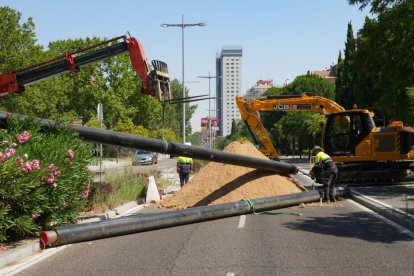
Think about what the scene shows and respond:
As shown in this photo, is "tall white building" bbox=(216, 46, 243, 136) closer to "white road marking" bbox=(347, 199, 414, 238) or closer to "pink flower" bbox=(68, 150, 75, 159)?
"white road marking" bbox=(347, 199, 414, 238)

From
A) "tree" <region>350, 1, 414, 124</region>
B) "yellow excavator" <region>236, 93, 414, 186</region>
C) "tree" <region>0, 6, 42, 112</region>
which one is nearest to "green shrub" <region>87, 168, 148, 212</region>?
"yellow excavator" <region>236, 93, 414, 186</region>

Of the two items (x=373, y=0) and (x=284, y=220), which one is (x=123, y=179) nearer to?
(x=284, y=220)

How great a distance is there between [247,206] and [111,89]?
5704 cm

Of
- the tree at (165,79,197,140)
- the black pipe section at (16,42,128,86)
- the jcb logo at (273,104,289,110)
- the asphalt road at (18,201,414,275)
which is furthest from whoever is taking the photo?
the tree at (165,79,197,140)

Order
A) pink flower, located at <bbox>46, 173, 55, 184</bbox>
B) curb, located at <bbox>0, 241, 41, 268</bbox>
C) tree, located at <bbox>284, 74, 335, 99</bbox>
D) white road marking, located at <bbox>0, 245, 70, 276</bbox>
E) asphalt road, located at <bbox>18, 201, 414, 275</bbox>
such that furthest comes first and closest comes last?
tree, located at <bbox>284, 74, 335, 99</bbox> < pink flower, located at <bbox>46, 173, 55, 184</bbox> < curb, located at <bbox>0, 241, 41, 268</bbox> < white road marking, located at <bbox>0, 245, 70, 276</bbox> < asphalt road, located at <bbox>18, 201, 414, 275</bbox>

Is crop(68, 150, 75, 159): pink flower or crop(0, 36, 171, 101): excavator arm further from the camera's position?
crop(0, 36, 171, 101): excavator arm

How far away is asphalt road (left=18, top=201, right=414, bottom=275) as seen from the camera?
7586 millimetres

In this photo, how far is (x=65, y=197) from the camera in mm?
10406

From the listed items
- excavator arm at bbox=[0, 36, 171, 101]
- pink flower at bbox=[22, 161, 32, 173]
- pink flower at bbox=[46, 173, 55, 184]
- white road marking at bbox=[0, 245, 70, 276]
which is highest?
excavator arm at bbox=[0, 36, 171, 101]

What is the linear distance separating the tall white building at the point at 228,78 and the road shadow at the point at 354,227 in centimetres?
13815

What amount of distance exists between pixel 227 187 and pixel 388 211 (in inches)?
195

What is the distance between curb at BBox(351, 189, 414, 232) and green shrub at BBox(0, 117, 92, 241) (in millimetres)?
6860

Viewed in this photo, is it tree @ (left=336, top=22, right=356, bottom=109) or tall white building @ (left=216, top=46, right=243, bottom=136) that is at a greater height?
tall white building @ (left=216, top=46, right=243, bottom=136)

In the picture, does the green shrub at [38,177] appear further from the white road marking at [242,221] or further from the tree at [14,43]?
the tree at [14,43]
